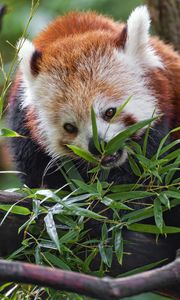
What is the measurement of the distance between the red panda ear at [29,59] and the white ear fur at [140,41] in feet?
1.34

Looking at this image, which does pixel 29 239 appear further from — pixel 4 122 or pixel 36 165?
pixel 4 122

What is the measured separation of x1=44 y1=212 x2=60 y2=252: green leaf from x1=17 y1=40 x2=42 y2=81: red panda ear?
2.96 ft

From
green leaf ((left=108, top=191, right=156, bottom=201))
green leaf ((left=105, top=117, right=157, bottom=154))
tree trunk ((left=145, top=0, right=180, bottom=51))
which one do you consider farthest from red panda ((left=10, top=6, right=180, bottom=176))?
tree trunk ((left=145, top=0, right=180, bottom=51))

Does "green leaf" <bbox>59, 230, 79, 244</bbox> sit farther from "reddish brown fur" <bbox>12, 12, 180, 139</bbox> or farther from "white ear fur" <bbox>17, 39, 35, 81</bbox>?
"white ear fur" <bbox>17, 39, 35, 81</bbox>

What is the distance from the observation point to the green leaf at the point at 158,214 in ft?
7.57

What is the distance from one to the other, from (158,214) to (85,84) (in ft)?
2.50

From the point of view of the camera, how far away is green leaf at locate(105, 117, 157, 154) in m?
2.45

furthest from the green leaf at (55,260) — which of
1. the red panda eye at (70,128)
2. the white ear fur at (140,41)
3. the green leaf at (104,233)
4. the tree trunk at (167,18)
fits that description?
the tree trunk at (167,18)

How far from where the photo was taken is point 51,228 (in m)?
2.25

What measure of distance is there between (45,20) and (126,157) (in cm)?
203

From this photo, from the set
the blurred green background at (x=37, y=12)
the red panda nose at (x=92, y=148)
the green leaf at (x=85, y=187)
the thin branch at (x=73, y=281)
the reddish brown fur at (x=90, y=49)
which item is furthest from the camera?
the blurred green background at (x=37, y=12)

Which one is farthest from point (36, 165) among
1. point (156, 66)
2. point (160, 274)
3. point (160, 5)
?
point (160, 274)

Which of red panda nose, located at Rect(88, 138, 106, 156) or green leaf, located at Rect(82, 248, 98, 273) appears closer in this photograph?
green leaf, located at Rect(82, 248, 98, 273)

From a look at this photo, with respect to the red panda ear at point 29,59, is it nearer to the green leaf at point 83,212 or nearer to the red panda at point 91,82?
the red panda at point 91,82
